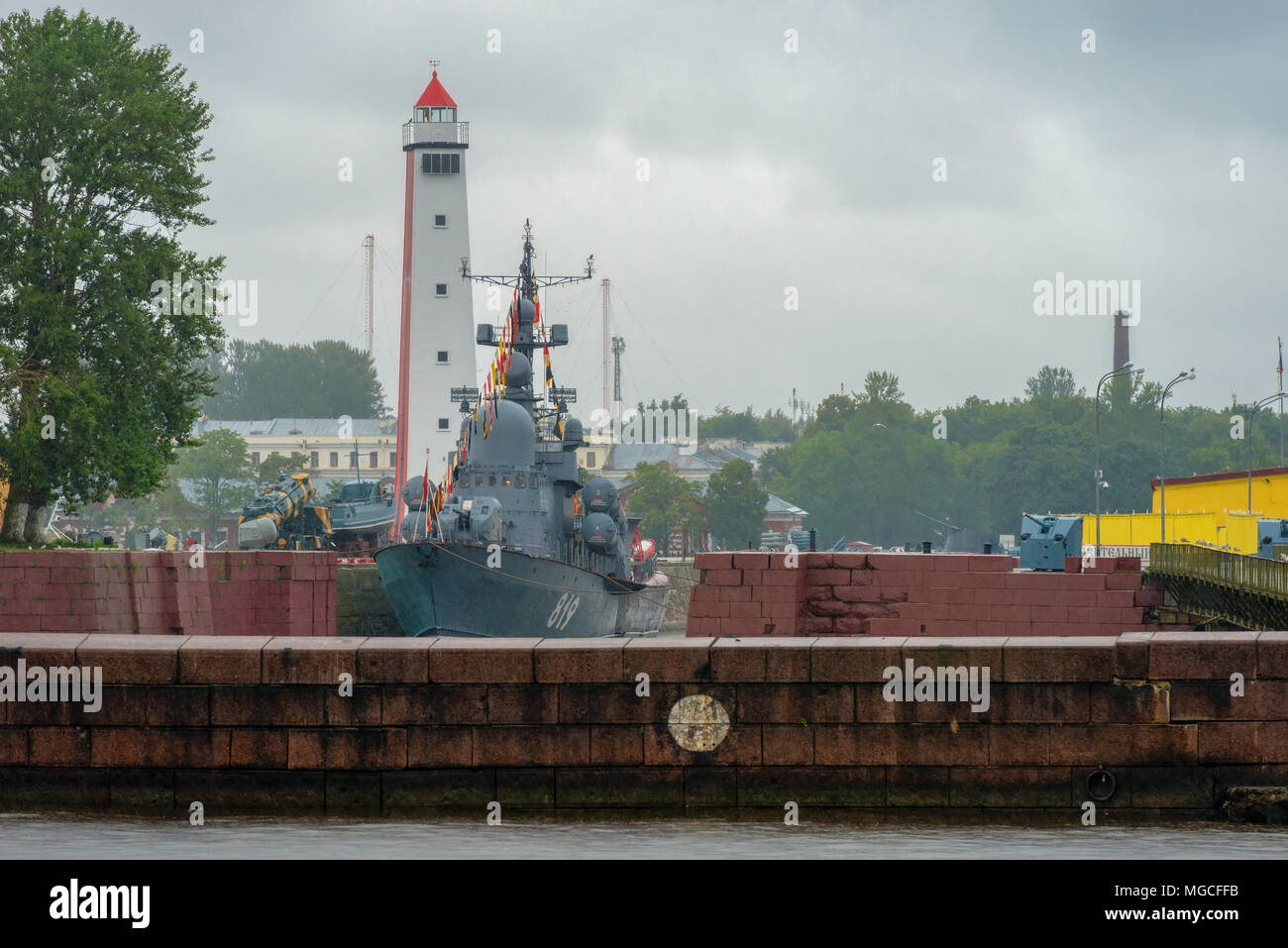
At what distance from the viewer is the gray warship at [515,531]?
54812mm

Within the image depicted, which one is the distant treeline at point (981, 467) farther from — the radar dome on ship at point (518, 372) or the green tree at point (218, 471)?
the radar dome on ship at point (518, 372)

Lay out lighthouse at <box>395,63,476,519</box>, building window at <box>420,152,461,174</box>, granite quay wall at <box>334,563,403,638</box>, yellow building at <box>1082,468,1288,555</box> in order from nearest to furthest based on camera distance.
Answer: yellow building at <box>1082,468,1288,555</box> → granite quay wall at <box>334,563,403,638</box> → lighthouse at <box>395,63,476,519</box> → building window at <box>420,152,461,174</box>

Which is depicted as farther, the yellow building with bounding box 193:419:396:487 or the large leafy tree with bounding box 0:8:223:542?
the yellow building with bounding box 193:419:396:487

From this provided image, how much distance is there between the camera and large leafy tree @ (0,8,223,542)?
39531 mm

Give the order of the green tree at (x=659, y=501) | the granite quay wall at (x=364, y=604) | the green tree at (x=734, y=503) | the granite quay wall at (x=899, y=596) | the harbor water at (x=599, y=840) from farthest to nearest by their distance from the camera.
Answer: the green tree at (x=734, y=503) → the green tree at (x=659, y=501) → the granite quay wall at (x=364, y=604) → the granite quay wall at (x=899, y=596) → the harbor water at (x=599, y=840)

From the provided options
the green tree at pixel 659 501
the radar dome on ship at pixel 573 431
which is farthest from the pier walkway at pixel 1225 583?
the green tree at pixel 659 501

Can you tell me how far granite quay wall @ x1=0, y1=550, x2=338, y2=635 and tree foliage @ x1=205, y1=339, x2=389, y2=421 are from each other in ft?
422

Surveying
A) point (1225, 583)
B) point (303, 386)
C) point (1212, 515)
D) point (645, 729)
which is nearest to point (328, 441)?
point (303, 386)

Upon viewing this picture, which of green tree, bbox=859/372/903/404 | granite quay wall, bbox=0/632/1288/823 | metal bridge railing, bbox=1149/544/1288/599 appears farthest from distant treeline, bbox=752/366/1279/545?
granite quay wall, bbox=0/632/1288/823

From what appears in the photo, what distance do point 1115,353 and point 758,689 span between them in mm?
129533

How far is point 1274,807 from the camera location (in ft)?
50.0

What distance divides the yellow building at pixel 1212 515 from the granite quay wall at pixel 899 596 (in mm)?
16495

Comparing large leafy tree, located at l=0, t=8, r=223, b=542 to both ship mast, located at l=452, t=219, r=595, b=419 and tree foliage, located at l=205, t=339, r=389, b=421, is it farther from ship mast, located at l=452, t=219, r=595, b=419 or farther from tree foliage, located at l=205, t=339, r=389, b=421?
tree foliage, located at l=205, t=339, r=389, b=421

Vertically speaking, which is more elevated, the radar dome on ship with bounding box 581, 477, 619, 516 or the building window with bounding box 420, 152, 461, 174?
the building window with bounding box 420, 152, 461, 174
